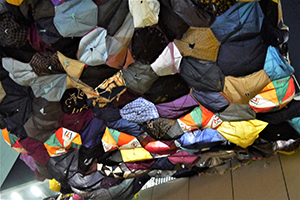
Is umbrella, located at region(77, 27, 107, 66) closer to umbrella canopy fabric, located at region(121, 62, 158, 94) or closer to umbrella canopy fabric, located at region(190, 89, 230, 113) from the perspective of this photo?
umbrella canopy fabric, located at region(121, 62, 158, 94)

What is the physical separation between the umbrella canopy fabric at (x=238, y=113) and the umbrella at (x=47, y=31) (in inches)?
52.6

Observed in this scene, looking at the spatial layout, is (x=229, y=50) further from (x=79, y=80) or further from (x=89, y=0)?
(x=79, y=80)

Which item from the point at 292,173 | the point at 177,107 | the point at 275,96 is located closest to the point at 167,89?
the point at 177,107

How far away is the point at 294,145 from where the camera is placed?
253cm

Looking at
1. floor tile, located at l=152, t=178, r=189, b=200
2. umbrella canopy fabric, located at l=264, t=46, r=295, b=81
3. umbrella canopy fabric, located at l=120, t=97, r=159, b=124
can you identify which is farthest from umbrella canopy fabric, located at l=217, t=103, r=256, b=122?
floor tile, located at l=152, t=178, r=189, b=200

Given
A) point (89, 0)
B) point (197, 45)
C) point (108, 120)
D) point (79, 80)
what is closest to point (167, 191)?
point (108, 120)

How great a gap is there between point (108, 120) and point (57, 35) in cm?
90

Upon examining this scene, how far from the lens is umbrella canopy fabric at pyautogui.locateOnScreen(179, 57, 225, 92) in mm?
1950

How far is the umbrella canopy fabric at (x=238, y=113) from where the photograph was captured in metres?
2.13

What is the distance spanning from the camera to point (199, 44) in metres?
1.88

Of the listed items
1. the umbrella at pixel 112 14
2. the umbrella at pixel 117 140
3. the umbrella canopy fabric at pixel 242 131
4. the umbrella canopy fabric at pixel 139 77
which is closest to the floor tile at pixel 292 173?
the umbrella canopy fabric at pixel 242 131

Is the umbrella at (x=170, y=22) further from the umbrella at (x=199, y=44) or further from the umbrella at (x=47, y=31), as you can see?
the umbrella at (x=47, y=31)

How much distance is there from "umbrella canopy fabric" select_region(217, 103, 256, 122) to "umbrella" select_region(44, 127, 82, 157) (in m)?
1.42

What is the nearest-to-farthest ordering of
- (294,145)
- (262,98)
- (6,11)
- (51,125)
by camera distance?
(262,98) → (6,11) → (294,145) → (51,125)
